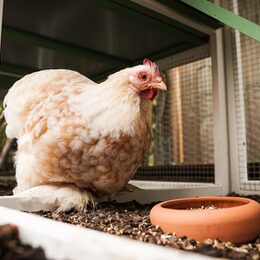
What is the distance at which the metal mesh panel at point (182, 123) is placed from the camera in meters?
2.72

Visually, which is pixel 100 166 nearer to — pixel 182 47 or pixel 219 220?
pixel 219 220

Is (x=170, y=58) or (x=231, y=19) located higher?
(x=170, y=58)

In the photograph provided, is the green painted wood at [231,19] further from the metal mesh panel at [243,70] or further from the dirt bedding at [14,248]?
the dirt bedding at [14,248]

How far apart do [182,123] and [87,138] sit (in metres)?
1.90

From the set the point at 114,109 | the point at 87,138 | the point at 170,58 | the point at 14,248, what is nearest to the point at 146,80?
the point at 114,109

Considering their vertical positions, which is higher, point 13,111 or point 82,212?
point 13,111

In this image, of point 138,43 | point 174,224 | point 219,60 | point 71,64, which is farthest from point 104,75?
point 174,224

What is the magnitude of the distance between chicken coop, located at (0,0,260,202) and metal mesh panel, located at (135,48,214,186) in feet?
0.04

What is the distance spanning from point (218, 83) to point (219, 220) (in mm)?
A: 1193

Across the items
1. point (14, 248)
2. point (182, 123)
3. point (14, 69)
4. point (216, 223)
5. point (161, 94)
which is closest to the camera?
point (14, 248)

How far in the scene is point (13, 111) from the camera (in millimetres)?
1602

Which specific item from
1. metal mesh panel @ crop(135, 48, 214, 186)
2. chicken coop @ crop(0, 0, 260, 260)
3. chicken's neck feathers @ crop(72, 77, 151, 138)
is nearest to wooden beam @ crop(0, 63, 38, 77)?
chicken coop @ crop(0, 0, 260, 260)

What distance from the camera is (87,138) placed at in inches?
48.3

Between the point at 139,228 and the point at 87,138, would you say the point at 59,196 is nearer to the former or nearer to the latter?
the point at 87,138
